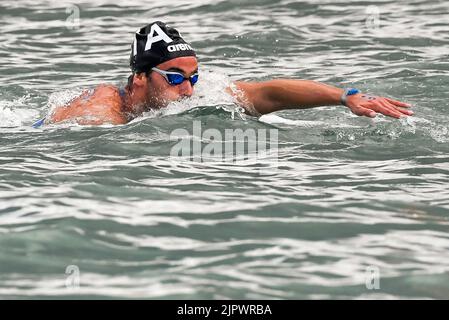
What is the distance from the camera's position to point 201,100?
9.96m

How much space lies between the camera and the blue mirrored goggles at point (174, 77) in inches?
382

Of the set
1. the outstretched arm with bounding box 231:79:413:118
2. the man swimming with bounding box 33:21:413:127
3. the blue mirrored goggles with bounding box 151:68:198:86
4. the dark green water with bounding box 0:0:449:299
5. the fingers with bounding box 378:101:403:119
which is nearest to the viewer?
the dark green water with bounding box 0:0:449:299

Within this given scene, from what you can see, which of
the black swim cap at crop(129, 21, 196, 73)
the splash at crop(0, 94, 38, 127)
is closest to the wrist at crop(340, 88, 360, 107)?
the black swim cap at crop(129, 21, 196, 73)

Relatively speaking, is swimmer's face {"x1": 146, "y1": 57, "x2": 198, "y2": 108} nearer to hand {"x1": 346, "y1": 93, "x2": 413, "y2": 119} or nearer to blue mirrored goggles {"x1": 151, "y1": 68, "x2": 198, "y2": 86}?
blue mirrored goggles {"x1": 151, "y1": 68, "x2": 198, "y2": 86}

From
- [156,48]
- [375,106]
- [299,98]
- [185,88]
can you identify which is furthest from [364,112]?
[156,48]

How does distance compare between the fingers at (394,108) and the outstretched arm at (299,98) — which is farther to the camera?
the outstretched arm at (299,98)

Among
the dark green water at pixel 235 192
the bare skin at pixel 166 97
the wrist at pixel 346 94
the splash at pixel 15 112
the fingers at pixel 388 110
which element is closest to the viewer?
the dark green water at pixel 235 192

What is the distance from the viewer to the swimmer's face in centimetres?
971

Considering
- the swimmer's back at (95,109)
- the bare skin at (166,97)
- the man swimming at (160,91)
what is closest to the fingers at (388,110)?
the bare skin at (166,97)

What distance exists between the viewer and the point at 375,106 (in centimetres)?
856

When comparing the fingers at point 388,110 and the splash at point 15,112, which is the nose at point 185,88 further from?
the fingers at point 388,110

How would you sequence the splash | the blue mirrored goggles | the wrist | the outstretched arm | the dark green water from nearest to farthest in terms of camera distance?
the dark green water → the outstretched arm → the wrist → the blue mirrored goggles → the splash

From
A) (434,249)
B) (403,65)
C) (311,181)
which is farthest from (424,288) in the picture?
(403,65)

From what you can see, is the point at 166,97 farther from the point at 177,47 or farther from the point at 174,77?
the point at 177,47
